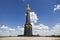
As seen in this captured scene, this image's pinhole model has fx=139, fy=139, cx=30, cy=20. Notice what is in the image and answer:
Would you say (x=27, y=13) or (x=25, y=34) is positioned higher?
(x=27, y=13)

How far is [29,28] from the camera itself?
118ft

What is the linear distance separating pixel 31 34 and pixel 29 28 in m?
1.64

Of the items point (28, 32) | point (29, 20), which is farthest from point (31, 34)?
point (29, 20)

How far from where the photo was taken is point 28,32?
117 feet

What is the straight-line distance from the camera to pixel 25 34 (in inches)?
1403

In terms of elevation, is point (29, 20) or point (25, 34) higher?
point (29, 20)

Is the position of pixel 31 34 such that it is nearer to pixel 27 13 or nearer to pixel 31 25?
pixel 31 25

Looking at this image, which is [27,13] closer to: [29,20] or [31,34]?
[29,20]

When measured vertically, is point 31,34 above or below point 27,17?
below

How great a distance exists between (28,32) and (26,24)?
2.27 m

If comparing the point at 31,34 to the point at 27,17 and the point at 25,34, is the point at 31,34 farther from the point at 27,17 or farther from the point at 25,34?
the point at 27,17

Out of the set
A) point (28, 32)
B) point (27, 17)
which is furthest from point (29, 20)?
point (28, 32)

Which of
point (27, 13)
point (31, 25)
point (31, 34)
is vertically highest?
point (27, 13)

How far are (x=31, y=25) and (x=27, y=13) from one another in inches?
138
